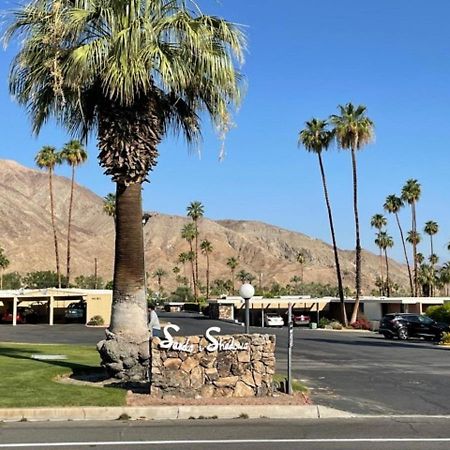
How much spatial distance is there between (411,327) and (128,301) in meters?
26.8

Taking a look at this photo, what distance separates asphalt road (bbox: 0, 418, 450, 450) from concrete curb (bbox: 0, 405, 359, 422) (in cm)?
35

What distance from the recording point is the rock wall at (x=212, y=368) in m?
12.7

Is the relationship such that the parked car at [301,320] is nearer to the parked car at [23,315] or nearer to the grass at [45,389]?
the parked car at [23,315]

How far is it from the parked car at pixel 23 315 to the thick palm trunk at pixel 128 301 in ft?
148

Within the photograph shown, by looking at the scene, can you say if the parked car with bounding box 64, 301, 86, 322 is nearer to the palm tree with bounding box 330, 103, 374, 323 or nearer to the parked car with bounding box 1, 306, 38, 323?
the parked car with bounding box 1, 306, 38, 323

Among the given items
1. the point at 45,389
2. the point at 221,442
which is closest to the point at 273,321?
the point at 45,389

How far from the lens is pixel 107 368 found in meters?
14.6

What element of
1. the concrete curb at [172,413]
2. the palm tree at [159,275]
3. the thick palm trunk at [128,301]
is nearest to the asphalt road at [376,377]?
the concrete curb at [172,413]

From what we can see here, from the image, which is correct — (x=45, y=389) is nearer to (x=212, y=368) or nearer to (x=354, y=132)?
(x=212, y=368)

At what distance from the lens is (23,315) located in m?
59.7

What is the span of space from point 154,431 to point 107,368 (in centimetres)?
472

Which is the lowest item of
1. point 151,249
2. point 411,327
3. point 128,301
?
point 411,327

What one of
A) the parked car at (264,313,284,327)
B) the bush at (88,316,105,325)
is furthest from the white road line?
the parked car at (264,313,284,327)

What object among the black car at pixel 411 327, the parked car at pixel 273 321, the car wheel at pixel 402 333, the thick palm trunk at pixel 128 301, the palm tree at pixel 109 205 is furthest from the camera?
the palm tree at pixel 109 205
